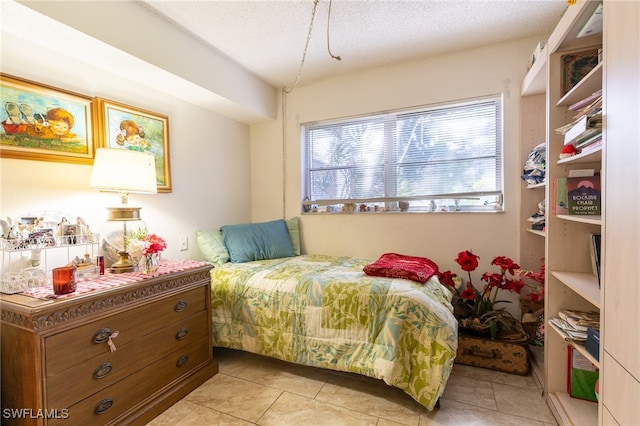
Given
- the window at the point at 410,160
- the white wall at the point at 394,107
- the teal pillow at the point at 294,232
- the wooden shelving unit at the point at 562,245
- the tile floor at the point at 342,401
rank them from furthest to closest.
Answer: the teal pillow at the point at 294,232 < the window at the point at 410,160 < the white wall at the point at 394,107 < the tile floor at the point at 342,401 < the wooden shelving unit at the point at 562,245

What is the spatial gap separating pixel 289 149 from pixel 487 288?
7.38 feet

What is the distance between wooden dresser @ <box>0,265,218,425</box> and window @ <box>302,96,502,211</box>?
1633 millimetres

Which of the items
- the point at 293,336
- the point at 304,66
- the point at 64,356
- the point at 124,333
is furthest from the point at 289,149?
the point at 64,356

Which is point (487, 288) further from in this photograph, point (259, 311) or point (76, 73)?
point (76, 73)

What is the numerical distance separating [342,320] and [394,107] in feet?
6.39

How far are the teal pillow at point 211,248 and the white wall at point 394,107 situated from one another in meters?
0.78

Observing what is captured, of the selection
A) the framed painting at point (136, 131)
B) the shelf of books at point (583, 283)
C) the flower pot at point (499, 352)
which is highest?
the framed painting at point (136, 131)

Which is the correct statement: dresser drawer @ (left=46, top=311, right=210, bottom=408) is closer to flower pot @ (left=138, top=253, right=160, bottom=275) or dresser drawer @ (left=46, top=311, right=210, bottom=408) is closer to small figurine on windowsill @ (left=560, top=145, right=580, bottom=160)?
flower pot @ (left=138, top=253, right=160, bottom=275)

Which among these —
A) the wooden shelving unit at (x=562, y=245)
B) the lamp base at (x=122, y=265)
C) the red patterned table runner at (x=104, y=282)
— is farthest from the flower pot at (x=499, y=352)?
the lamp base at (x=122, y=265)

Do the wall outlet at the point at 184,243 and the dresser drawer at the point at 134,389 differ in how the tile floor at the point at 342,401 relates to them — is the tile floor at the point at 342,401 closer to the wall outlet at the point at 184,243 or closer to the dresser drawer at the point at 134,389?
the dresser drawer at the point at 134,389

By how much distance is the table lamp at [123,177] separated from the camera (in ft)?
5.07

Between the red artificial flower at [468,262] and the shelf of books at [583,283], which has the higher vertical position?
the shelf of books at [583,283]

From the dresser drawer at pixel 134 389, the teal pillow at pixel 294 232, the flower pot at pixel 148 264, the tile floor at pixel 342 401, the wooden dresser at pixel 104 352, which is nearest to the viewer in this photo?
the wooden dresser at pixel 104 352

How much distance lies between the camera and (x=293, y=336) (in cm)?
180
